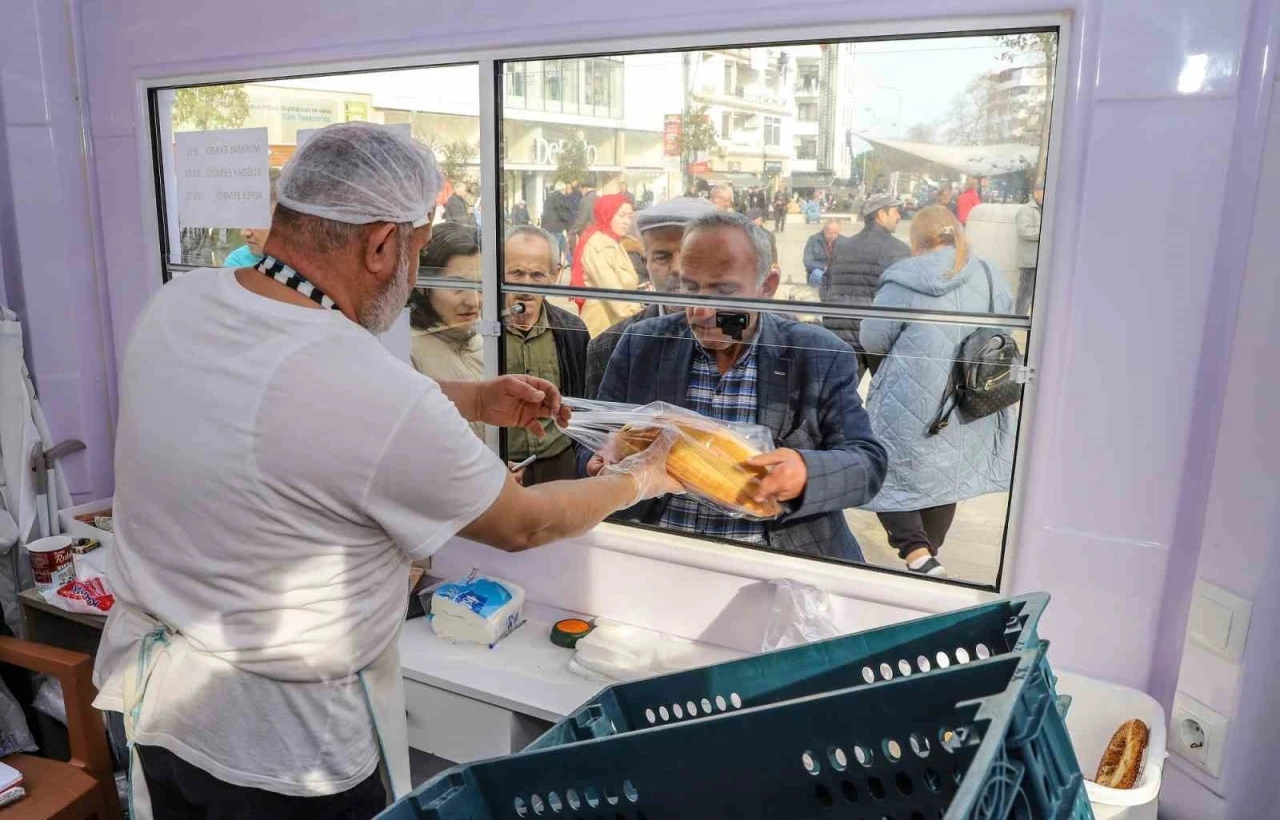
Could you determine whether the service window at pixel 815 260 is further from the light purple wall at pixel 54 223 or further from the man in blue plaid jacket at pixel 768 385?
the light purple wall at pixel 54 223

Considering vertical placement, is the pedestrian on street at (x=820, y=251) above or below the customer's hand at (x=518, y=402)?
above

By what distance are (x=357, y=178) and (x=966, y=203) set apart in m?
1.13

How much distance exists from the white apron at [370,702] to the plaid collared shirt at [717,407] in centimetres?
87

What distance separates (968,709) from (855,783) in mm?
134

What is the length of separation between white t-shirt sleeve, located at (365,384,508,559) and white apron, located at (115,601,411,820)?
0.27 meters

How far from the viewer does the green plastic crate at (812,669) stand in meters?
0.95

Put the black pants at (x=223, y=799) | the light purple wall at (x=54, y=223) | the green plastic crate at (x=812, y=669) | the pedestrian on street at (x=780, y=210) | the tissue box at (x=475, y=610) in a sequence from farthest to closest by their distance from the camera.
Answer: the light purple wall at (x=54, y=223)
the tissue box at (x=475, y=610)
the pedestrian on street at (x=780, y=210)
the black pants at (x=223, y=799)
the green plastic crate at (x=812, y=669)

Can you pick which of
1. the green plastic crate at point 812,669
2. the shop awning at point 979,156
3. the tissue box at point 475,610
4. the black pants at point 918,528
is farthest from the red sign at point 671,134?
the green plastic crate at point 812,669

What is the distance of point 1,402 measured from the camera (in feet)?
8.39

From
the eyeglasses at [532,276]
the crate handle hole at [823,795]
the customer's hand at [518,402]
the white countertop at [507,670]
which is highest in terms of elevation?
the eyeglasses at [532,276]

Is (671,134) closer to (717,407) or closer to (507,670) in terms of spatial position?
(717,407)

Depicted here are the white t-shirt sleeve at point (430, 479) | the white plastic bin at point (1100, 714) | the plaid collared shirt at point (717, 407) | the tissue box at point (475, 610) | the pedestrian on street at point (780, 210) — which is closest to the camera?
the white t-shirt sleeve at point (430, 479)

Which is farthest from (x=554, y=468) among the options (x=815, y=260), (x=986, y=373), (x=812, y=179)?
(x=986, y=373)

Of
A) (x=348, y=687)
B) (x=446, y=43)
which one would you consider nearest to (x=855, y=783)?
(x=348, y=687)
